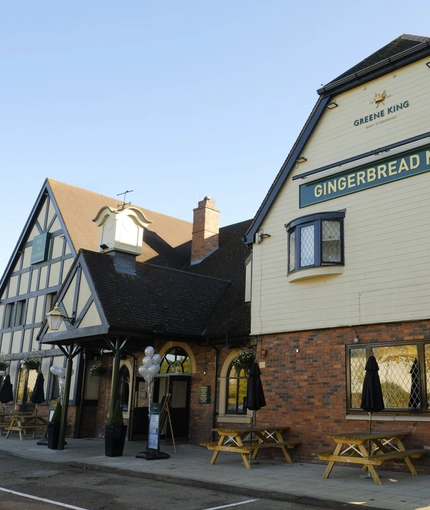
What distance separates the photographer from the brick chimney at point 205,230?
25.0 meters

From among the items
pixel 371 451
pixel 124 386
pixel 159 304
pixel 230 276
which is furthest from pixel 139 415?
pixel 371 451

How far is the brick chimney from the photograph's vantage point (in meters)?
25.0

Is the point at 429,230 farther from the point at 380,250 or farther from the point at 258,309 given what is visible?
the point at 258,309

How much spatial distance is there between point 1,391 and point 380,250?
16462 millimetres

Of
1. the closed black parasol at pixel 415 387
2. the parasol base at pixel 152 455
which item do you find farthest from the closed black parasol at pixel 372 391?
the parasol base at pixel 152 455

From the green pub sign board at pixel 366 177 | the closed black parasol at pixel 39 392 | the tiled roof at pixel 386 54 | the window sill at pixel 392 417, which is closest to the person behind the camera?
the window sill at pixel 392 417

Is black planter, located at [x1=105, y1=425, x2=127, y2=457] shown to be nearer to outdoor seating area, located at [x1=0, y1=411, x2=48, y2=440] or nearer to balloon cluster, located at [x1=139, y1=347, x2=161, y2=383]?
balloon cluster, located at [x1=139, y1=347, x2=161, y2=383]

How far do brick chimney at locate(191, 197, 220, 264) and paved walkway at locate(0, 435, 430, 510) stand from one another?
10.8 metres

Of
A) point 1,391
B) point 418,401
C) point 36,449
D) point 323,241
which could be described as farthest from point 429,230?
point 1,391

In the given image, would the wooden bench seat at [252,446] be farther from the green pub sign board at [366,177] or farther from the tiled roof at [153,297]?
the green pub sign board at [366,177]

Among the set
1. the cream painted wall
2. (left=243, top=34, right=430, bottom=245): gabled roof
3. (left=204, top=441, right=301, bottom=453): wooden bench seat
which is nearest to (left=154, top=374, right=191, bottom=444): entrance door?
the cream painted wall

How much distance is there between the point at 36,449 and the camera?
1664 cm

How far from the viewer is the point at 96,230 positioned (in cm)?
2422

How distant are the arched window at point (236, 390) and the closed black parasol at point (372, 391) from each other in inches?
233
